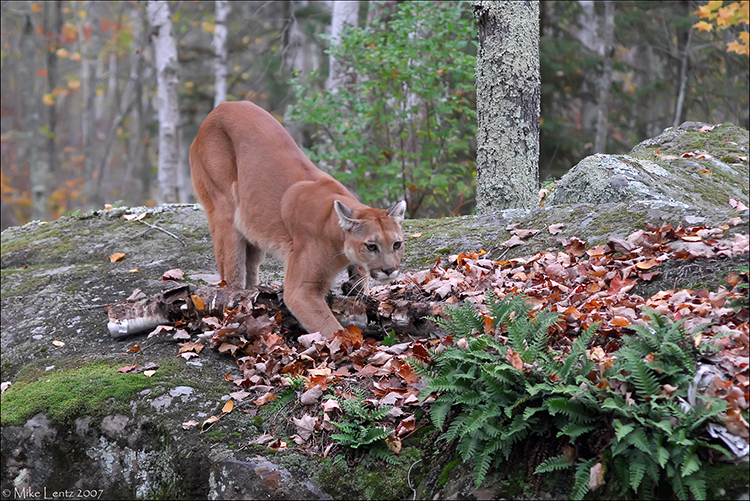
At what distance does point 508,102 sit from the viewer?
702 cm

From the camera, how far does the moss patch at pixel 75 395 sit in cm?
429

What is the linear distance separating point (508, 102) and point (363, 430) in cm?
456

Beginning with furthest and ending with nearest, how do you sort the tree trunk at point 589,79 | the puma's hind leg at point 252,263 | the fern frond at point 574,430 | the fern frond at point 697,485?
the tree trunk at point 589,79
the puma's hind leg at point 252,263
the fern frond at point 574,430
the fern frond at point 697,485

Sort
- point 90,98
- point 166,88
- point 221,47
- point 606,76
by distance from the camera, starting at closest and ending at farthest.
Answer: point 606,76 → point 166,88 → point 221,47 → point 90,98

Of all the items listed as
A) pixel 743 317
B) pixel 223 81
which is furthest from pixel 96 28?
pixel 743 317

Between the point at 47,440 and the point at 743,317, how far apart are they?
13.8 ft

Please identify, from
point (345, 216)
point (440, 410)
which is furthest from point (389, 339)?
point (440, 410)

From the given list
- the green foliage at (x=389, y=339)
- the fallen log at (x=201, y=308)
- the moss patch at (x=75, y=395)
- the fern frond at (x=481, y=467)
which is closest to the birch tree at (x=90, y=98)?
the fallen log at (x=201, y=308)

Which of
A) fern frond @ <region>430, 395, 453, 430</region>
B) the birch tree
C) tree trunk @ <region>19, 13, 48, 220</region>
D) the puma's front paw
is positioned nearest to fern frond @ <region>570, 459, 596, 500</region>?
fern frond @ <region>430, 395, 453, 430</region>

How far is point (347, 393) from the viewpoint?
3932 mm

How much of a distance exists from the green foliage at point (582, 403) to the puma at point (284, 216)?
155 centimetres

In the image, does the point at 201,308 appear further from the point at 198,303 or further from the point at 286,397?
the point at 286,397

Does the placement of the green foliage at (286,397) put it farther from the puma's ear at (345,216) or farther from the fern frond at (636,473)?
the fern frond at (636,473)

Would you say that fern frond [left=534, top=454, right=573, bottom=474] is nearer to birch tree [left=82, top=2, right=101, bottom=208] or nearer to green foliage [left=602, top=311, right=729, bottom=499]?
green foliage [left=602, top=311, right=729, bottom=499]
